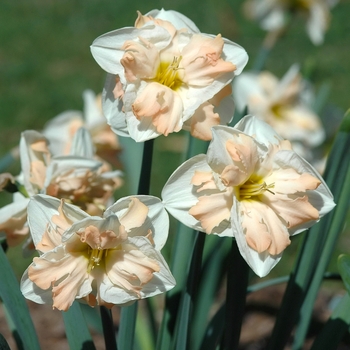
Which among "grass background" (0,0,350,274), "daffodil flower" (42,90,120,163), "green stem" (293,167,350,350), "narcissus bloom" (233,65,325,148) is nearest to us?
"green stem" (293,167,350,350)

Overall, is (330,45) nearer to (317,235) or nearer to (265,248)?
(317,235)

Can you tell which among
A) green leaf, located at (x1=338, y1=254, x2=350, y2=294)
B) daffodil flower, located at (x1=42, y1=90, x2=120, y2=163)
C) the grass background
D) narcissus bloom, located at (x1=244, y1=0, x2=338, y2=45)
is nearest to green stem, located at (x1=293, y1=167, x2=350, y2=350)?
green leaf, located at (x1=338, y1=254, x2=350, y2=294)

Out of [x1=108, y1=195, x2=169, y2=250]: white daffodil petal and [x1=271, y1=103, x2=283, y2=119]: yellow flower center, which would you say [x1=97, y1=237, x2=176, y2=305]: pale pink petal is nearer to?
[x1=108, y1=195, x2=169, y2=250]: white daffodil petal

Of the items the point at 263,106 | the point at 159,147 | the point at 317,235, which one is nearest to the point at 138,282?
the point at 317,235

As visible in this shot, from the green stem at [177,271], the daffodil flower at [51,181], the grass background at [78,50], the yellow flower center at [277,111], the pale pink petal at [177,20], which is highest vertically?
the pale pink petal at [177,20]

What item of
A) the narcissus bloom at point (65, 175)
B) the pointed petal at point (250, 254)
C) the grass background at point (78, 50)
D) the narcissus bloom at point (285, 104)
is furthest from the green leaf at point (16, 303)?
the grass background at point (78, 50)

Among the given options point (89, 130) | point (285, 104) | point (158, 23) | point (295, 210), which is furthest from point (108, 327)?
point (285, 104)

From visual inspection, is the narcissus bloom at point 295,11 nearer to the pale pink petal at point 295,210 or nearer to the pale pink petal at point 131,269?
the pale pink petal at point 295,210
